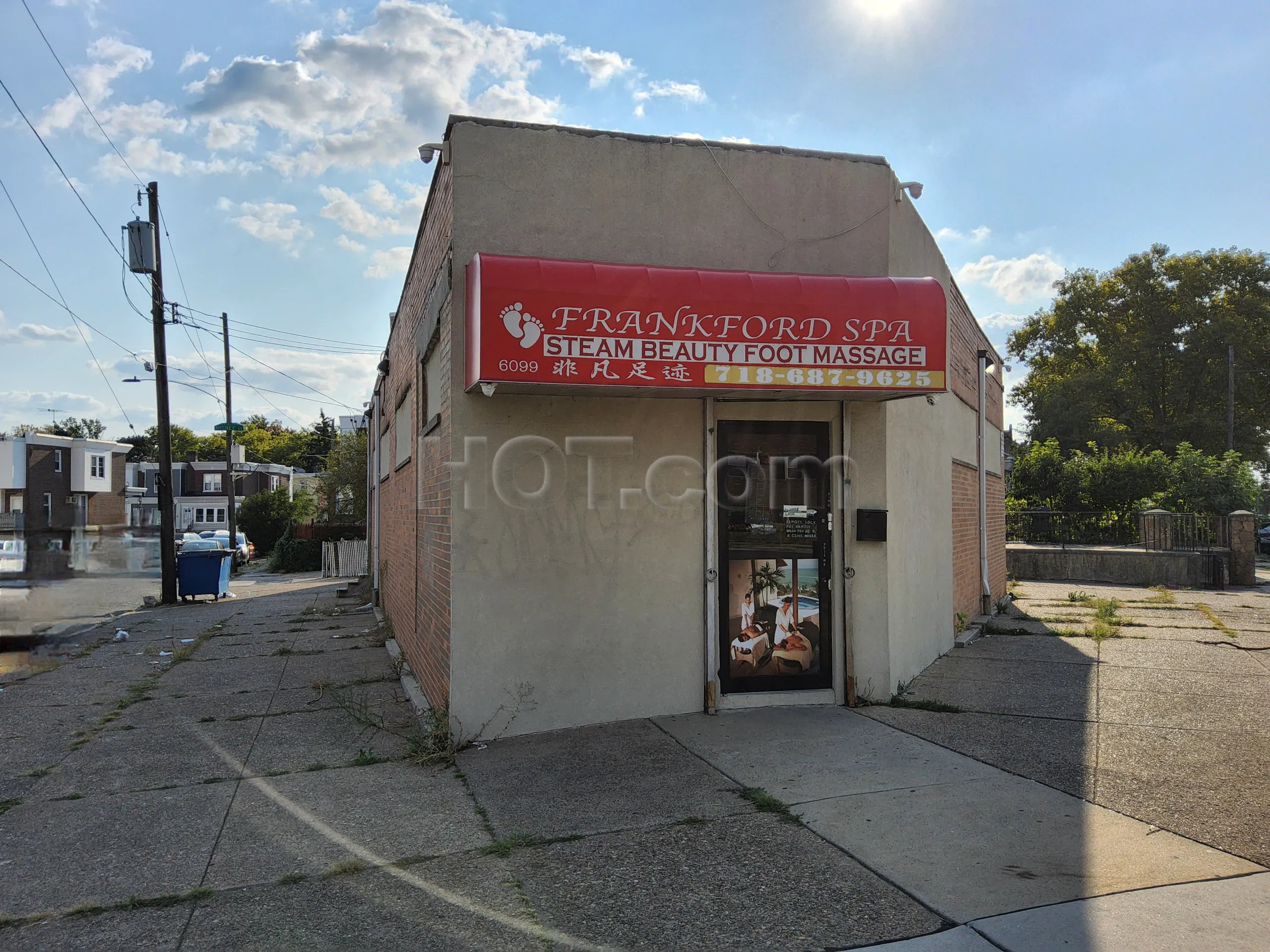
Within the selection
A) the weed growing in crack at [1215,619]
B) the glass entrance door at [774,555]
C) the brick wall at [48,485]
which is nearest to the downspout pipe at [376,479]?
the glass entrance door at [774,555]

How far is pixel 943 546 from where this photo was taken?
32.9 ft

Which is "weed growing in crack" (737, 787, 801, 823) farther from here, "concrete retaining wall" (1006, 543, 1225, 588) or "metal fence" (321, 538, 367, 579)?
"metal fence" (321, 538, 367, 579)

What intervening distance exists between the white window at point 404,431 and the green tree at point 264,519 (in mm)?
31651

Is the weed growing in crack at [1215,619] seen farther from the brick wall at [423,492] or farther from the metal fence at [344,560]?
the metal fence at [344,560]

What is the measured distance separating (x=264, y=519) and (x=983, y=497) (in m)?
35.7

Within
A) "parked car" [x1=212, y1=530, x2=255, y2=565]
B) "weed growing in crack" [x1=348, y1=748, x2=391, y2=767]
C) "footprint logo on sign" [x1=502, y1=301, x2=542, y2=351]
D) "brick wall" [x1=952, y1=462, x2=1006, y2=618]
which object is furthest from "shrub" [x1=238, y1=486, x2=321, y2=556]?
"footprint logo on sign" [x1=502, y1=301, x2=542, y2=351]

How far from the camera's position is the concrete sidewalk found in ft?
11.6

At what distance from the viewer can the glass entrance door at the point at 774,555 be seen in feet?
23.1

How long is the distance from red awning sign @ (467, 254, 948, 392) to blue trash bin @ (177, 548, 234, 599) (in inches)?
607

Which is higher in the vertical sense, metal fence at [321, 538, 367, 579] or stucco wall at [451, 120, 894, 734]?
stucco wall at [451, 120, 894, 734]

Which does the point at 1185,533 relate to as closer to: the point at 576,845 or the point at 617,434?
the point at 617,434

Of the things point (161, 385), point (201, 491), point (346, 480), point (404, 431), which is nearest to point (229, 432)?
point (346, 480)

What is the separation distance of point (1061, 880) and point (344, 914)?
3.06m

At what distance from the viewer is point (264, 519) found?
41188 millimetres
